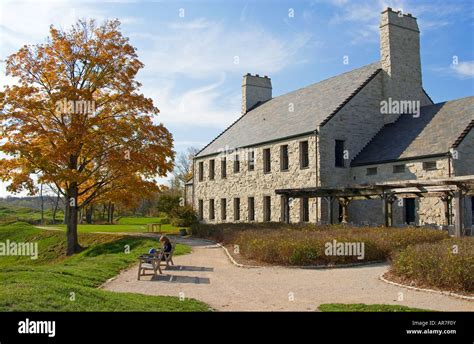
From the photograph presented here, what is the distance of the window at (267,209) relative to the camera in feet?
98.6

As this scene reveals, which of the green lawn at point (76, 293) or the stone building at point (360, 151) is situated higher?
the stone building at point (360, 151)

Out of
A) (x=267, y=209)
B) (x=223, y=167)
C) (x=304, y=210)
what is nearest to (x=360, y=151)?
(x=304, y=210)

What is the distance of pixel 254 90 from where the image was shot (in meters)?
41.9

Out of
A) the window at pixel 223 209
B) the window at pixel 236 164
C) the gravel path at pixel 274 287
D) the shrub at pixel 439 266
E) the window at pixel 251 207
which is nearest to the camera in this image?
the gravel path at pixel 274 287

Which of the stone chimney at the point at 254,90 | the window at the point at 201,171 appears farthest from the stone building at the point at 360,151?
the stone chimney at the point at 254,90

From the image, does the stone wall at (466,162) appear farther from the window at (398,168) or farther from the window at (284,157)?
the window at (284,157)

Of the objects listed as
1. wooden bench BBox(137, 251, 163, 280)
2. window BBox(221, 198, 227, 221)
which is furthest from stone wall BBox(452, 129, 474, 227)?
window BBox(221, 198, 227, 221)

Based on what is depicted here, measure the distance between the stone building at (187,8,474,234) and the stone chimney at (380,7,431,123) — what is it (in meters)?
0.06

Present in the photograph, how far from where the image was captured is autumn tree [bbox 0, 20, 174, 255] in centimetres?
2162

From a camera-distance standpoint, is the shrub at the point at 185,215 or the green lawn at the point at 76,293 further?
the shrub at the point at 185,215

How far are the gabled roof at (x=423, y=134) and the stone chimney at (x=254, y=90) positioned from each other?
16037mm

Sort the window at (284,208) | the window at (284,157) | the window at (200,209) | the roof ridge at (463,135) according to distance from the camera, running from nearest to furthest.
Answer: the roof ridge at (463,135) < the window at (284,208) < the window at (284,157) < the window at (200,209)

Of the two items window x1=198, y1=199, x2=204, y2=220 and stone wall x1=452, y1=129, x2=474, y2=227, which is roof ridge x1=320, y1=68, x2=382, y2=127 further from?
window x1=198, y1=199, x2=204, y2=220
